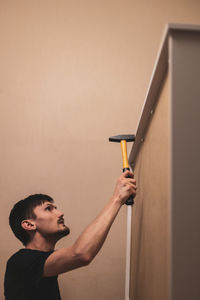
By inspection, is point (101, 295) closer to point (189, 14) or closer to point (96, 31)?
point (96, 31)

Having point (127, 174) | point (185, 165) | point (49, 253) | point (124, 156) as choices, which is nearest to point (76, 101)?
point (124, 156)

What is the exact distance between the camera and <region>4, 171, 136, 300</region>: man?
90 centimetres

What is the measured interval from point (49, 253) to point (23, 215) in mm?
294

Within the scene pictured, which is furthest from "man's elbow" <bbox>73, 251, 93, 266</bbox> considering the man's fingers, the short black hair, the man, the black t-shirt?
the short black hair

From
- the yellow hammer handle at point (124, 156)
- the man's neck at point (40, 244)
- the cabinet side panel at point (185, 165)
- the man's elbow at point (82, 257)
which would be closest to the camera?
the cabinet side panel at point (185, 165)

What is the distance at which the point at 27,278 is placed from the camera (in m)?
0.97

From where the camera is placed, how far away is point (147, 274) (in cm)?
78

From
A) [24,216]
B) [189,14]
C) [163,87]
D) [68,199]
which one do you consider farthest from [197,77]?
[189,14]

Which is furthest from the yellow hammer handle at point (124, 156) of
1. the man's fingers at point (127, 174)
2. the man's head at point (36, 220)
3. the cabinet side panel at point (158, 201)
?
the man's head at point (36, 220)

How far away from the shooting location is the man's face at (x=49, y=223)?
1.18 metres

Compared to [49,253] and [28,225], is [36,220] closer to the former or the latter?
[28,225]

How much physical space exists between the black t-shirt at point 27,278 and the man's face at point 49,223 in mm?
151

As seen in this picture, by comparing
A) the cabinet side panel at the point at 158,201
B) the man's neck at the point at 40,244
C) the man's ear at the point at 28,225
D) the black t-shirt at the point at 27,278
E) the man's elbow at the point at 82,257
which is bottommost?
the black t-shirt at the point at 27,278

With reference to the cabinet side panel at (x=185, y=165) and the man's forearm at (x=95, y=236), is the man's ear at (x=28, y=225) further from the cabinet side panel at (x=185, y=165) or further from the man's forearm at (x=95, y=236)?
the cabinet side panel at (x=185, y=165)
